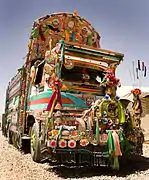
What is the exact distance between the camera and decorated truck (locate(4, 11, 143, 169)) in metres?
5.36

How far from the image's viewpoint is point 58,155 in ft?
18.4

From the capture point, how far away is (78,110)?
20.0 ft

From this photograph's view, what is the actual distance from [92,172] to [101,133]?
92 centimetres

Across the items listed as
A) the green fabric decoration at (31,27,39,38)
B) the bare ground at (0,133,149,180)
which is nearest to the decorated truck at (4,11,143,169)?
the green fabric decoration at (31,27,39,38)

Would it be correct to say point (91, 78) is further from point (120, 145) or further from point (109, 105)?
point (120, 145)

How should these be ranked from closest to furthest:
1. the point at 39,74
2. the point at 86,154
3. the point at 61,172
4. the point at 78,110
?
1. the point at 86,154
2. the point at 61,172
3. the point at 78,110
4. the point at 39,74

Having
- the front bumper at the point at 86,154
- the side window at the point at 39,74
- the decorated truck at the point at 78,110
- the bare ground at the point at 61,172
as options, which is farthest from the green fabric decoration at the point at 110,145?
the side window at the point at 39,74

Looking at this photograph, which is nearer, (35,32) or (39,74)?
(39,74)

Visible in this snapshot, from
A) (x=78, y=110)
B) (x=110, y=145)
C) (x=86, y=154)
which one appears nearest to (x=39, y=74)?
(x=78, y=110)

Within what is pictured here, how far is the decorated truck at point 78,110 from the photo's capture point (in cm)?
536

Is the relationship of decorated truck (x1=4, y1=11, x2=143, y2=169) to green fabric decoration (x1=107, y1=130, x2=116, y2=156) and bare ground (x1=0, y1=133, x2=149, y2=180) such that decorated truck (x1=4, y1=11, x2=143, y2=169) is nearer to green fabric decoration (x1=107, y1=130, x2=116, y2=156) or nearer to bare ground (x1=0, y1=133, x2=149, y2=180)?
green fabric decoration (x1=107, y1=130, x2=116, y2=156)

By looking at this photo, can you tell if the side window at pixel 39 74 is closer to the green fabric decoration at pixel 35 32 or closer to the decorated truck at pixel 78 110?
the decorated truck at pixel 78 110

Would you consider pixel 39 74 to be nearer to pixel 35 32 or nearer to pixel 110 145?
pixel 35 32

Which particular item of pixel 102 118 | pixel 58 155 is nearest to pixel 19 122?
pixel 58 155
